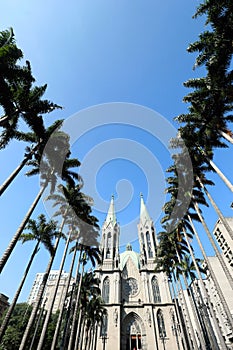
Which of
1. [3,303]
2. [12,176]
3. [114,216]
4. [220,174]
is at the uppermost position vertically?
[114,216]

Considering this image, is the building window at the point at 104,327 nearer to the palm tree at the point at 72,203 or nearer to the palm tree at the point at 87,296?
the palm tree at the point at 87,296

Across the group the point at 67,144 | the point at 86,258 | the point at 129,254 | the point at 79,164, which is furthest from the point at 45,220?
the point at 129,254

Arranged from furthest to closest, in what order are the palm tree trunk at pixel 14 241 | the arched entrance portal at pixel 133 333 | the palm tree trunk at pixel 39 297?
the arched entrance portal at pixel 133 333, the palm tree trunk at pixel 39 297, the palm tree trunk at pixel 14 241

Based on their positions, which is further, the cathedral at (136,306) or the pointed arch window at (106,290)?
the pointed arch window at (106,290)

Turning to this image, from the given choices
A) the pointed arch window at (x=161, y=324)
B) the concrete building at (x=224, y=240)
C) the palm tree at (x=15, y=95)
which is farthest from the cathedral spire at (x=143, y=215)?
the palm tree at (x=15, y=95)

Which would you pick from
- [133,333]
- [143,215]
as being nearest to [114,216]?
[143,215]

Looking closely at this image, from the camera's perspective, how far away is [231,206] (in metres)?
27.2

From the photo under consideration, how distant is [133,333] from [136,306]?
5.27 meters

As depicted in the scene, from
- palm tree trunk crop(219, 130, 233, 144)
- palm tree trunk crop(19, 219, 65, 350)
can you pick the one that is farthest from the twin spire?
palm tree trunk crop(219, 130, 233, 144)

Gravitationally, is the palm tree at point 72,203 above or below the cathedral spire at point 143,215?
below

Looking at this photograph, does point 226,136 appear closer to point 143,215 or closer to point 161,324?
point 161,324

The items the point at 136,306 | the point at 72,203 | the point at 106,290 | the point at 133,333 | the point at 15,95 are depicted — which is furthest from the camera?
the point at 106,290

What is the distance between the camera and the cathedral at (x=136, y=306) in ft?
126

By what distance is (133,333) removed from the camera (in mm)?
42531
